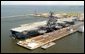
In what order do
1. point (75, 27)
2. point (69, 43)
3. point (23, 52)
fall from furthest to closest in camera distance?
point (75, 27) < point (69, 43) < point (23, 52)

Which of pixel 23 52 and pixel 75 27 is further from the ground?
pixel 23 52

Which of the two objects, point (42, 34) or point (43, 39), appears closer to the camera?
point (43, 39)

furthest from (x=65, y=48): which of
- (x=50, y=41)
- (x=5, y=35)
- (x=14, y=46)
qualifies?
(x=5, y=35)

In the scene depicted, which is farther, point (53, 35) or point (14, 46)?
point (53, 35)

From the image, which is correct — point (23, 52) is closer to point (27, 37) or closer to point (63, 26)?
point (27, 37)

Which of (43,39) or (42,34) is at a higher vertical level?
(43,39)

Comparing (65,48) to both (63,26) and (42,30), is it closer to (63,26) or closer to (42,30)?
(42,30)

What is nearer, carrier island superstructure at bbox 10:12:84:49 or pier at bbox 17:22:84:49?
pier at bbox 17:22:84:49

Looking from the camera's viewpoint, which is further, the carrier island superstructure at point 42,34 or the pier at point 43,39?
the carrier island superstructure at point 42,34

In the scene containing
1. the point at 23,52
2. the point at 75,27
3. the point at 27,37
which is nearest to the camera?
the point at 23,52
